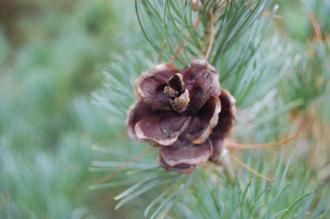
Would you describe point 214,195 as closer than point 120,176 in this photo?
Yes

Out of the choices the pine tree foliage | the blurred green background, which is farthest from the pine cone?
the blurred green background

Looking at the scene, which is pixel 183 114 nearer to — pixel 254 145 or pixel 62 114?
pixel 254 145

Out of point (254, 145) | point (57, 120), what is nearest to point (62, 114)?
point (57, 120)

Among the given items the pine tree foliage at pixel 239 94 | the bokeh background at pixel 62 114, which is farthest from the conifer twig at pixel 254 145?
the bokeh background at pixel 62 114

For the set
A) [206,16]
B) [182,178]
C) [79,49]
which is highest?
[206,16]

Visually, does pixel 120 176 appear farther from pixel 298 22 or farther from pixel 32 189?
pixel 298 22

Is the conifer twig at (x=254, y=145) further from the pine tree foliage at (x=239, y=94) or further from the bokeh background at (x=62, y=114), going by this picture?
the bokeh background at (x=62, y=114)

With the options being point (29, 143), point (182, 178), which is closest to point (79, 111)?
point (29, 143)

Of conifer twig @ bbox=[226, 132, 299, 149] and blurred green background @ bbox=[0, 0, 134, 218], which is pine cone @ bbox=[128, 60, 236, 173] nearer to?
conifer twig @ bbox=[226, 132, 299, 149]
